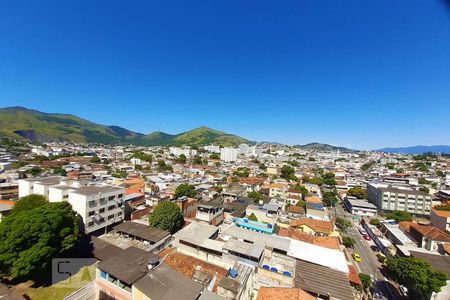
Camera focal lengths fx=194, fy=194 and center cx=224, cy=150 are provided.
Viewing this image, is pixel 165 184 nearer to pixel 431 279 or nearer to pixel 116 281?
pixel 116 281

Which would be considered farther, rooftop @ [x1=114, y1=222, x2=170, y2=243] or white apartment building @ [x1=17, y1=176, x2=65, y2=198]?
white apartment building @ [x1=17, y1=176, x2=65, y2=198]

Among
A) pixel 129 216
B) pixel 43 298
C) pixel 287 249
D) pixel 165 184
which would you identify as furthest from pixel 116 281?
pixel 165 184

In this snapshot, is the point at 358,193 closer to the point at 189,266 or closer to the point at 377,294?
the point at 377,294

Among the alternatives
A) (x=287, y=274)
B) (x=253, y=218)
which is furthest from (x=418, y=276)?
(x=253, y=218)

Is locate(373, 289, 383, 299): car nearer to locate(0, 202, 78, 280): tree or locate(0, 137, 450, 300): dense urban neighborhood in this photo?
locate(0, 137, 450, 300): dense urban neighborhood
